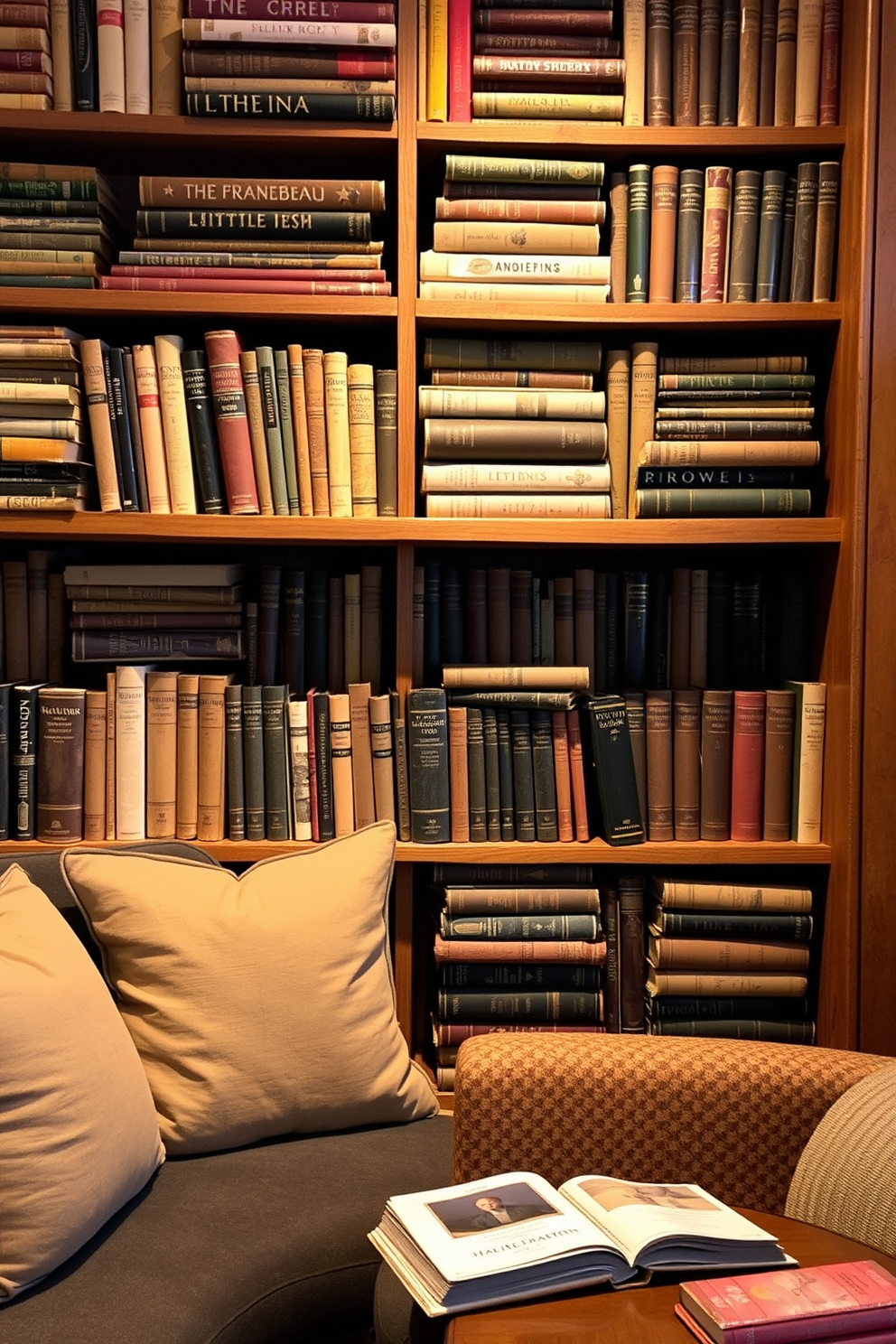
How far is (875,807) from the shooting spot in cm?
204

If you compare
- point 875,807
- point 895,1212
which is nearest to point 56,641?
point 875,807

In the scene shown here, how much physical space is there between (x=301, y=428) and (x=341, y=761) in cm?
60

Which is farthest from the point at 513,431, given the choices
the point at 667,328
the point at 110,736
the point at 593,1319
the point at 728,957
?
the point at 593,1319

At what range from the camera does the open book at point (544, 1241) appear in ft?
3.69

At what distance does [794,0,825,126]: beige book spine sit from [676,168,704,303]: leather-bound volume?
200 mm

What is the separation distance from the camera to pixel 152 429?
2.07 meters

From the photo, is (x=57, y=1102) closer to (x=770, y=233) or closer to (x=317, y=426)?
(x=317, y=426)

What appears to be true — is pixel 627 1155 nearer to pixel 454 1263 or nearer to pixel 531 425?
pixel 454 1263

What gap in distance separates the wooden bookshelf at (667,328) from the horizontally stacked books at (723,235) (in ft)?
0.13

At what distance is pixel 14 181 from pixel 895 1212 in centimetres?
203

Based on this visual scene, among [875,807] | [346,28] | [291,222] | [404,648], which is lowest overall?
[875,807]

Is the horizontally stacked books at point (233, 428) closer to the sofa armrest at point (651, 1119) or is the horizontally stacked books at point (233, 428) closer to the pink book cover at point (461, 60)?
the pink book cover at point (461, 60)

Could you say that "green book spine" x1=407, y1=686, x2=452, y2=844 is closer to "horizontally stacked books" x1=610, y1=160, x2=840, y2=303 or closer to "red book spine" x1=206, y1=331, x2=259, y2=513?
"red book spine" x1=206, y1=331, x2=259, y2=513

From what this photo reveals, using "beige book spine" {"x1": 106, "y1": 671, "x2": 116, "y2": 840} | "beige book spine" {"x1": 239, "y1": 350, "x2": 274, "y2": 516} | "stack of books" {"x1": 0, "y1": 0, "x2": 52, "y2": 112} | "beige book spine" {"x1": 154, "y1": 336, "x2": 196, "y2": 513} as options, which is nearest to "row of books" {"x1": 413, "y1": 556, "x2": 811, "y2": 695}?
"beige book spine" {"x1": 239, "y1": 350, "x2": 274, "y2": 516}
